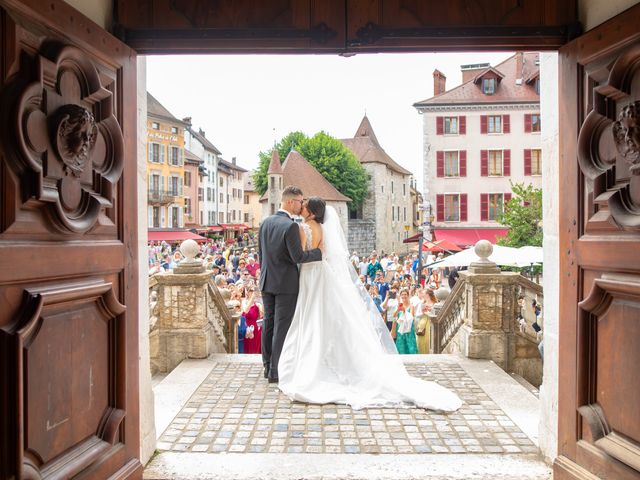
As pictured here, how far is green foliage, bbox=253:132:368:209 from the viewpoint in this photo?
58562 mm

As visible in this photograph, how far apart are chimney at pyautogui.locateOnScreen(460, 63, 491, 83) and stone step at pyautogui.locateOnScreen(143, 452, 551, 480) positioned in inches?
1578

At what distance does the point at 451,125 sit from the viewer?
38.3 metres

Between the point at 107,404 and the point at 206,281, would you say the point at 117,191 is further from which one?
the point at 206,281

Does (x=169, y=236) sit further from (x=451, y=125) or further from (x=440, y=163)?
(x=451, y=125)

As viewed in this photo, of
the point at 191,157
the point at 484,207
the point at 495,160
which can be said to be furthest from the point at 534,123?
the point at 191,157

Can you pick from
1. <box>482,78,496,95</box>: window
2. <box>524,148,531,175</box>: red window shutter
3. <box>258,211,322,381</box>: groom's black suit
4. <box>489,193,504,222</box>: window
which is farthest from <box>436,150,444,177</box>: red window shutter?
<box>258,211,322,381</box>: groom's black suit

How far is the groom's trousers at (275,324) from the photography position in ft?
21.5

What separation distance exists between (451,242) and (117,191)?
113 feet

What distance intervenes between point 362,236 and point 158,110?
2696cm

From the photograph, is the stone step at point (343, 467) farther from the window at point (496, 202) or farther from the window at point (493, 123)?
the window at point (493, 123)

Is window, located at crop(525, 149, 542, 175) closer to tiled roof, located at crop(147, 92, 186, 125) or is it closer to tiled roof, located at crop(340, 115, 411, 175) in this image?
tiled roof, located at crop(340, 115, 411, 175)

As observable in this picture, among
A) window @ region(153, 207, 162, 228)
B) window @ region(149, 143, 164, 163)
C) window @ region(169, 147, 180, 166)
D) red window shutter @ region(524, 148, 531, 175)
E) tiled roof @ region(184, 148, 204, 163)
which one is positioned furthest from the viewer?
tiled roof @ region(184, 148, 204, 163)

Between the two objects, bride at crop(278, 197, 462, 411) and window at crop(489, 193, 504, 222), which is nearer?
bride at crop(278, 197, 462, 411)

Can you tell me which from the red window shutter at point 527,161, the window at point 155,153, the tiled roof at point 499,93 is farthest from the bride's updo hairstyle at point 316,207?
the window at point 155,153
